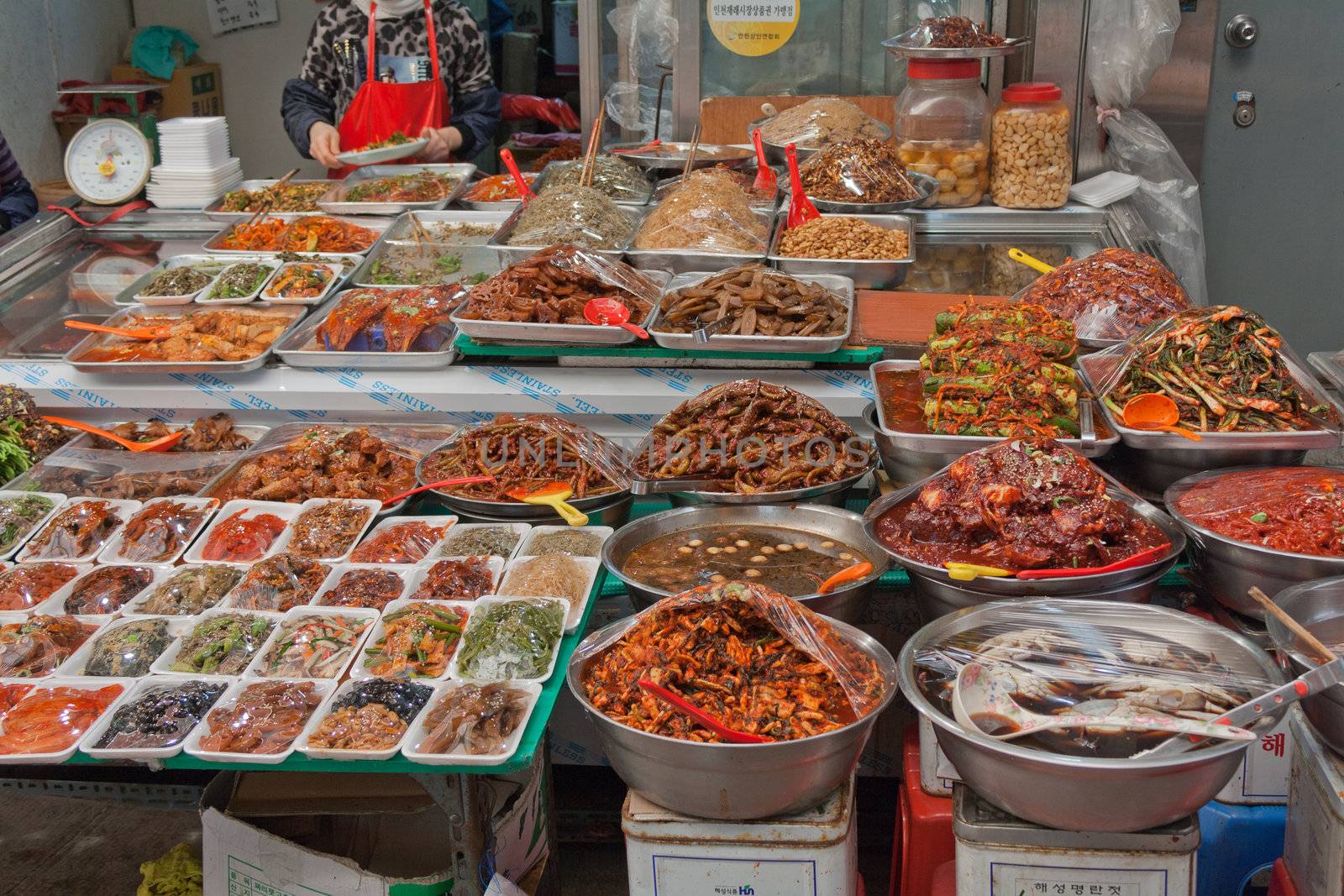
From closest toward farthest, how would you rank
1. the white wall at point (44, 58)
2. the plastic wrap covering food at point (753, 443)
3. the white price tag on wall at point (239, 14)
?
the plastic wrap covering food at point (753, 443) → the white wall at point (44, 58) → the white price tag on wall at point (239, 14)

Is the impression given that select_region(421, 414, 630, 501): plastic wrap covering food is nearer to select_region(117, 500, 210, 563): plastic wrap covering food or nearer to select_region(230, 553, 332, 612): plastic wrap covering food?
select_region(230, 553, 332, 612): plastic wrap covering food

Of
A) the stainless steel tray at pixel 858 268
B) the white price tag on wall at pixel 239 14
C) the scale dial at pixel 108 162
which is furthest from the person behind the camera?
the white price tag on wall at pixel 239 14

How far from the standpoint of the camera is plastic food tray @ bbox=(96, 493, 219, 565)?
9.07 ft

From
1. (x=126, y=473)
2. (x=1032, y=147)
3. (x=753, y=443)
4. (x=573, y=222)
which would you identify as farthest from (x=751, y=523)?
(x=1032, y=147)

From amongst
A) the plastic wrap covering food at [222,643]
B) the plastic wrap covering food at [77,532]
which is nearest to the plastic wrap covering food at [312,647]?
the plastic wrap covering food at [222,643]

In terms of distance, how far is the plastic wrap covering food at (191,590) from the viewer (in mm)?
2562

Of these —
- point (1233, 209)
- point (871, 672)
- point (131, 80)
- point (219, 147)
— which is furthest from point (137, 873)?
point (131, 80)

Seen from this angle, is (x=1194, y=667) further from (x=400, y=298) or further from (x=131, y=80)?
(x=131, y=80)

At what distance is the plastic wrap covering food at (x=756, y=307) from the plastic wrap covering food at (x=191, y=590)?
51.1 inches

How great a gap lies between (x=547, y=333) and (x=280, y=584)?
1030 millimetres

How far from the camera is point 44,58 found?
24.2 feet

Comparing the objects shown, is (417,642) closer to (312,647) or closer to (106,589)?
(312,647)

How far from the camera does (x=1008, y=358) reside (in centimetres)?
273

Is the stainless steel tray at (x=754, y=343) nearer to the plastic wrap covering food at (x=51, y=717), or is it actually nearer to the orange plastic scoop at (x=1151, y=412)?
the orange plastic scoop at (x=1151, y=412)
